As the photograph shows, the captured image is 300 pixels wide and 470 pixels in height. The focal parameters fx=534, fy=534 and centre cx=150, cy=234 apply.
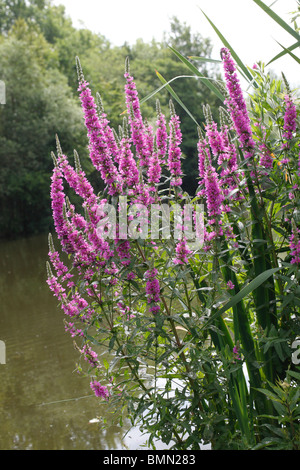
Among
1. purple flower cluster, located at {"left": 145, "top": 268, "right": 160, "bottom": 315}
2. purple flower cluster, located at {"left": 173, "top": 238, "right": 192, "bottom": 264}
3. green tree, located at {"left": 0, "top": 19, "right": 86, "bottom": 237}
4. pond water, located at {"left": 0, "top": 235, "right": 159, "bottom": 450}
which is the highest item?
green tree, located at {"left": 0, "top": 19, "right": 86, "bottom": 237}

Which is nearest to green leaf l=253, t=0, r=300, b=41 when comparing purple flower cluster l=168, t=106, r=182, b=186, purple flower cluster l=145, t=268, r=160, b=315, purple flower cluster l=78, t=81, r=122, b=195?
purple flower cluster l=168, t=106, r=182, b=186

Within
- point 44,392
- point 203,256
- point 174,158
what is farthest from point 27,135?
point 203,256

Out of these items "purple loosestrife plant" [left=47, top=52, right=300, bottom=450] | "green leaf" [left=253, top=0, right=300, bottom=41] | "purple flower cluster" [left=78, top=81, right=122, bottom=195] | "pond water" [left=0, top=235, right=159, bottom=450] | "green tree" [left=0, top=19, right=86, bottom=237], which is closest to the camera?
"green leaf" [left=253, top=0, right=300, bottom=41]

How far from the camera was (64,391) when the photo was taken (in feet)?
19.8

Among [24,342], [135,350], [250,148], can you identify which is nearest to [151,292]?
[135,350]

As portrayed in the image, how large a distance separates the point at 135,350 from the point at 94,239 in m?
0.62

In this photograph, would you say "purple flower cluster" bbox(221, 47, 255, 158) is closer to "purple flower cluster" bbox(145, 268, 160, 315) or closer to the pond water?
"purple flower cluster" bbox(145, 268, 160, 315)

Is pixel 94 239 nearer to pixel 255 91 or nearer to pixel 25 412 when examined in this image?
pixel 255 91

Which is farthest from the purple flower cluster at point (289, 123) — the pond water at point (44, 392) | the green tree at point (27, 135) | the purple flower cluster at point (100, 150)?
the green tree at point (27, 135)

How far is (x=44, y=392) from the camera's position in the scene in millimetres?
6168

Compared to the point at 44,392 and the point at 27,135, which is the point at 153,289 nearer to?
the point at 44,392

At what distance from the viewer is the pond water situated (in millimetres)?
4785

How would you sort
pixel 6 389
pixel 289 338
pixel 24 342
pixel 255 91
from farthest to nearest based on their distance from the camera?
pixel 24 342 < pixel 6 389 < pixel 255 91 < pixel 289 338

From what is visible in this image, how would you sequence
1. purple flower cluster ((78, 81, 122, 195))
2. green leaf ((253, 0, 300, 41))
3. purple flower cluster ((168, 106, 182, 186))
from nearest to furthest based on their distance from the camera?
1. green leaf ((253, 0, 300, 41))
2. purple flower cluster ((78, 81, 122, 195))
3. purple flower cluster ((168, 106, 182, 186))
